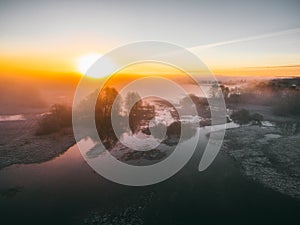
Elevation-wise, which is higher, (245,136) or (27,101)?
(27,101)

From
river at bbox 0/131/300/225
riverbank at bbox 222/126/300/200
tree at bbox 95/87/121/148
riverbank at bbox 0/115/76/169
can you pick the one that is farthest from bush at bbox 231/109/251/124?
riverbank at bbox 0/115/76/169

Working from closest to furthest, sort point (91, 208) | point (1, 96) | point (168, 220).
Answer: point (168, 220), point (91, 208), point (1, 96)

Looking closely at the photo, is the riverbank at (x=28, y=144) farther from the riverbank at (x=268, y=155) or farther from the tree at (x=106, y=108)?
the riverbank at (x=268, y=155)

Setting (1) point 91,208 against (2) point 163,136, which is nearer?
(1) point 91,208

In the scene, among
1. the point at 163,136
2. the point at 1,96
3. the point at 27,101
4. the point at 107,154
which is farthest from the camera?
the point at 1,96

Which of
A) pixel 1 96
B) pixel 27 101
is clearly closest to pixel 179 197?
pixel 27 101

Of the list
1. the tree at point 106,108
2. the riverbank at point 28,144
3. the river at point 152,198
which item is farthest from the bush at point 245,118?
the riverbank at point 28,144

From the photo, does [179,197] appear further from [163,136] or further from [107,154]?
[163,136]

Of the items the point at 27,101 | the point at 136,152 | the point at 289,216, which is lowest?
the point at 289,216
